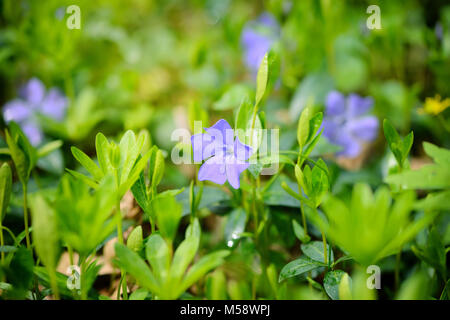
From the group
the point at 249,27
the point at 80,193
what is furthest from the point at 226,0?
the point at 80,193

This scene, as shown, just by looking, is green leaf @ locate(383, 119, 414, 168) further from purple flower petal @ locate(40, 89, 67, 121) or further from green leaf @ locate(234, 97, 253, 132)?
purple flower petal @ locate(40, 89, 67, 121)

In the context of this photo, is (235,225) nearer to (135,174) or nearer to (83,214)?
(135,174)

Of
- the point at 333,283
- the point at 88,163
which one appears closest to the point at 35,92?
the point at 88,163

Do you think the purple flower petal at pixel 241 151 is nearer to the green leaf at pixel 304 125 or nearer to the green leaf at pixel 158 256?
the green leaf at pixel 304 125

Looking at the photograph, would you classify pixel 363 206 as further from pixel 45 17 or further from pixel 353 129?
pixel 45 17

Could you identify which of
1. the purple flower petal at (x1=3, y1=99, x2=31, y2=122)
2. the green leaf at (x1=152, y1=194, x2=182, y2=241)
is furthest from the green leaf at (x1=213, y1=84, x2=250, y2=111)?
the purple flower petal at (x1=3, y1=99, x2=31, y2=122)

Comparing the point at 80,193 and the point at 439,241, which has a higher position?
the point at 80,193
